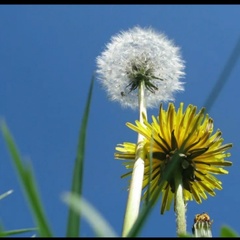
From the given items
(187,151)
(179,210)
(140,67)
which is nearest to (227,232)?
(179,210)

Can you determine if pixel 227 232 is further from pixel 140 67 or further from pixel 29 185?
pixel 140 67

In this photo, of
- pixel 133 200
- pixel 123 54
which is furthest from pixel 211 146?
pixel 123 54

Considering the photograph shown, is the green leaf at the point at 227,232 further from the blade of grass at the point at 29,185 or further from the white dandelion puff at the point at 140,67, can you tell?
the white dandelion puff at the point at 140,67

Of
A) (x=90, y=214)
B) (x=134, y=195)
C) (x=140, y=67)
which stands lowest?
(x=90, y=214)

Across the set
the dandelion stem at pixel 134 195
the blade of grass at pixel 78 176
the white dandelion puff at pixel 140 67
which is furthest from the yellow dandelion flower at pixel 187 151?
the blade of grass at pixel 78 176

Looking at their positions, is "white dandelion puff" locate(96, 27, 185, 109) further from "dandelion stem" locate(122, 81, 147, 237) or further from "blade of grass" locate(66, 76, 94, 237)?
"blade of grass" locate(66, 76, 94, 237)

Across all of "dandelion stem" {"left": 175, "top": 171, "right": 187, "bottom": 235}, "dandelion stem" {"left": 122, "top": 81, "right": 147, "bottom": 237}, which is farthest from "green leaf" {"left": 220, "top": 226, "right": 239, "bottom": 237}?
"dandelion stem" {"left": 175, "top": 171, "right": 187, "bottom": 235}
